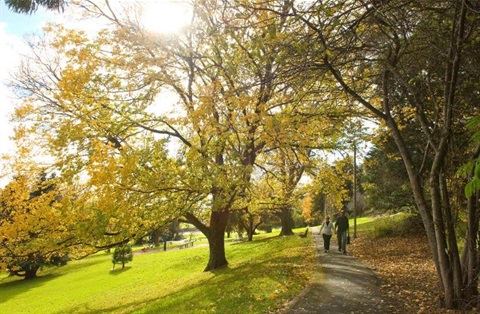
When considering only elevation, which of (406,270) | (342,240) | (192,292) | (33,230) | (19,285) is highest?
(33,230)

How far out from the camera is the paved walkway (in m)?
7.08

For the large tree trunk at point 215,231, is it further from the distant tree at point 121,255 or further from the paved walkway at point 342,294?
the distant tree at point 121,255

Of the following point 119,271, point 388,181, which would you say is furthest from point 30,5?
point 119,271

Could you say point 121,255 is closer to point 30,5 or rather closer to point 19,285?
point 19,285

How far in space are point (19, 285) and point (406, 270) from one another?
31.2 meters

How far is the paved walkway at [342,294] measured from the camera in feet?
23.2

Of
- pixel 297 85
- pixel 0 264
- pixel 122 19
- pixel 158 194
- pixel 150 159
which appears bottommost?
pixel 0 264

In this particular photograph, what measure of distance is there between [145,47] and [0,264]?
7960 millimetres

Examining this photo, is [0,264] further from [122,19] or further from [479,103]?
[479,103]

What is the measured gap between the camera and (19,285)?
29.8 meters

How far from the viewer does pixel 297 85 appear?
6773 mm

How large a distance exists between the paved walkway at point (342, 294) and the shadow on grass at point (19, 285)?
23.3m

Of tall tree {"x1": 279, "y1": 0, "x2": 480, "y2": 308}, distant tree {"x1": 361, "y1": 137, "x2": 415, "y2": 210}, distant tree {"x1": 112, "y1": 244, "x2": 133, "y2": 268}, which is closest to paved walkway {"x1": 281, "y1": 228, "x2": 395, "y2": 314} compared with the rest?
tall tree {"x1": 279, "y1": 0, "x2": 480, "y2": 308}

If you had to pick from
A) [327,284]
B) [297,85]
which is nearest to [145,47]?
[297,85]
